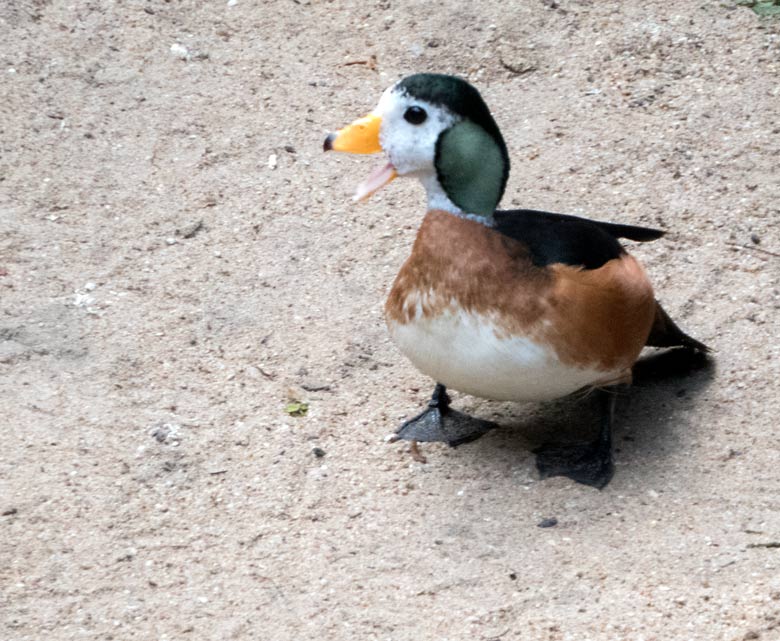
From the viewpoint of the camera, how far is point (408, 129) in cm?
350

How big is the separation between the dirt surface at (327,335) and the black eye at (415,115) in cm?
110

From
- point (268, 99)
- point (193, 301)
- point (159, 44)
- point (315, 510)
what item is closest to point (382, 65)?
point (268, 99)

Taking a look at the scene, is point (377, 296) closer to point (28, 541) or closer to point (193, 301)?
point (193, 301)

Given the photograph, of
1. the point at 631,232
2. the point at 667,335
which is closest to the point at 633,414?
the point at 667,335

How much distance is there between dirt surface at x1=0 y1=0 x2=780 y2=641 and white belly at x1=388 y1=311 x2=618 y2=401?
0.35 meters

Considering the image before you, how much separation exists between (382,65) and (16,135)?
1765 millimetres

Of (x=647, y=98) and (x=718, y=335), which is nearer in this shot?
(x=718, y=335)

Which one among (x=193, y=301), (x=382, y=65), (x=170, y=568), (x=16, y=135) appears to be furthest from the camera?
(x=382, y=65)

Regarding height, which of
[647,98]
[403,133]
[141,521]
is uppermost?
[403,133]

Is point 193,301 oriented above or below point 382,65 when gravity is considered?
below

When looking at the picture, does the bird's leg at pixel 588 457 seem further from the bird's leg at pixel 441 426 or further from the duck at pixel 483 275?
the bird's leg at pixel 441 426

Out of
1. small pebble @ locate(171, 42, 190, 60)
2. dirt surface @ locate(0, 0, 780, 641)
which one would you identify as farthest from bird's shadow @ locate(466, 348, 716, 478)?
small pebble @ locate(171, 42, 190, 60)

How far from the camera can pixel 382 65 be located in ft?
19.7

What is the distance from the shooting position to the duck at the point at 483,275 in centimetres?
347
